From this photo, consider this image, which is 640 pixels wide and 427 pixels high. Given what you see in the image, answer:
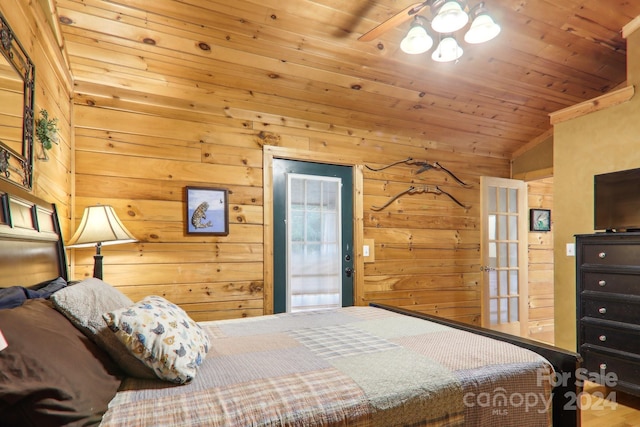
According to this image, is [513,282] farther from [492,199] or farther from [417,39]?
[417,39]

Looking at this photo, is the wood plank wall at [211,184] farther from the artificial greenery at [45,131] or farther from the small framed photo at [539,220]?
the small framed photo at [539,220]

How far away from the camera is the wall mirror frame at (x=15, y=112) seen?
141 centimetres

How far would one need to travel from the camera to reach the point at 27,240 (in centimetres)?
160

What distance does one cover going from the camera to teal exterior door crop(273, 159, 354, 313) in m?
3.38

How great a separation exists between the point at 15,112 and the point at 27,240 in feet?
1.79

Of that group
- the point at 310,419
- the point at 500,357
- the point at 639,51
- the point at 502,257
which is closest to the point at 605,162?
the point at 639,51

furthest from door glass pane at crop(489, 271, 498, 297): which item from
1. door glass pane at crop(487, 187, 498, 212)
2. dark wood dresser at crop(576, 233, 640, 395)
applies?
dark wood dresser at crop(576, 233, 640, 395)

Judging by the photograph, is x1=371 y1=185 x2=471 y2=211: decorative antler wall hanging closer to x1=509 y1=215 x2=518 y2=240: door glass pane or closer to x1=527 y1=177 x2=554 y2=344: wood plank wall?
x1=509 y1=215 x2=518 y2=240: door glass pane

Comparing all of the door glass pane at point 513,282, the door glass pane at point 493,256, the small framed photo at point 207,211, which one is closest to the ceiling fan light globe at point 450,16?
the small framed photo at point 207,211

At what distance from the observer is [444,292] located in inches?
165

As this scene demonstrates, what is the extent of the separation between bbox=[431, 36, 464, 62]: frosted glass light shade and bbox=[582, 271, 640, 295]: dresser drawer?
6.46 ft

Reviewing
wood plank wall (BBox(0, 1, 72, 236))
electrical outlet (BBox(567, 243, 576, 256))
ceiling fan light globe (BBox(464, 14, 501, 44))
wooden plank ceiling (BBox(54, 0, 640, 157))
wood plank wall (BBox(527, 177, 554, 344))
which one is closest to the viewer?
wood plank wall (BBox(0, 1, 72, 236))

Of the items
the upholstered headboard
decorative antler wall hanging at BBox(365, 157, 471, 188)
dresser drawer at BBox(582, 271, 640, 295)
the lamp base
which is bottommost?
dresser drawer at BBox(582, 271, 640, 295)

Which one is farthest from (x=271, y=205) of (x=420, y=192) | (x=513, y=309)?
(x=513, y=309)
